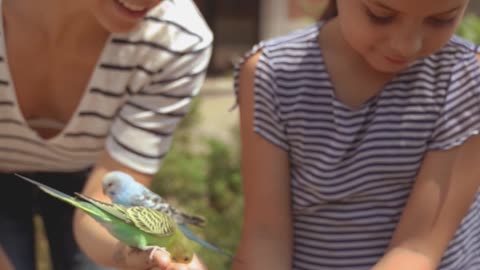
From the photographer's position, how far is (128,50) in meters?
1.53

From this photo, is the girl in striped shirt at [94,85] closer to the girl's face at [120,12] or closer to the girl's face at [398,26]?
the girl's face at [120,12]

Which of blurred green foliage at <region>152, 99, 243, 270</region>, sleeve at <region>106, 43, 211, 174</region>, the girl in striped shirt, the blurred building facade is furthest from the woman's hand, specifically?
the blurred building facade

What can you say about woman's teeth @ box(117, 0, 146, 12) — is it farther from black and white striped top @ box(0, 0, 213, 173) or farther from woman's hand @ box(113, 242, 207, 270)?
woman's hand @ box(113, 242, 207, 270)

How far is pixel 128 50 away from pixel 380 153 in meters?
0.51

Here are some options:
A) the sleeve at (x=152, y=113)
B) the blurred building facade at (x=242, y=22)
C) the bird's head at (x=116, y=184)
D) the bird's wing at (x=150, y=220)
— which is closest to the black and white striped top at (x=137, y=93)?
the sleeve at (x=152, y=113)

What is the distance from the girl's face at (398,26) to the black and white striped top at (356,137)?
14 cm

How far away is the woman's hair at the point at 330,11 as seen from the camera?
62.6 inches

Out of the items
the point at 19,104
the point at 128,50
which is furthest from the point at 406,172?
the point at 19,104

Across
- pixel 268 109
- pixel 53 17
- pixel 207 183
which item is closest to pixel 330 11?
pixel 268 109

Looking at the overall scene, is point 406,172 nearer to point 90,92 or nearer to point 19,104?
point 90,92

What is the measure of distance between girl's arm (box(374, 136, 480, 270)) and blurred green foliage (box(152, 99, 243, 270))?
120 cm

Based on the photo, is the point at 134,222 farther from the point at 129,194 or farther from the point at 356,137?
the point at 356,137

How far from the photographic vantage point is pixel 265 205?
1522mm

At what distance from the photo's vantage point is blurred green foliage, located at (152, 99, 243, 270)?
2693 mm
